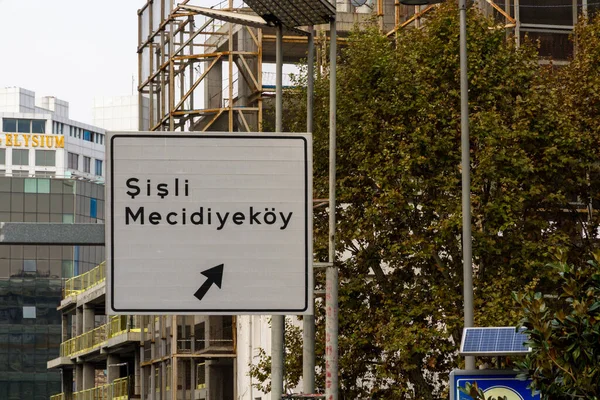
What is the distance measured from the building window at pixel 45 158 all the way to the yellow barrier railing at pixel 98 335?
91754 millimetres

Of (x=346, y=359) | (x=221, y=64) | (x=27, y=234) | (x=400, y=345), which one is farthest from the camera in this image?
(x=221, y=64)

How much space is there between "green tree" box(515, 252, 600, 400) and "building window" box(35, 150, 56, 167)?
174 meters

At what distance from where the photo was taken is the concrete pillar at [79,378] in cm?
8719

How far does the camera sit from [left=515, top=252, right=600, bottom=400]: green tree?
32.9 ft

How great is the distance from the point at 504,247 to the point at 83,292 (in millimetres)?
57392

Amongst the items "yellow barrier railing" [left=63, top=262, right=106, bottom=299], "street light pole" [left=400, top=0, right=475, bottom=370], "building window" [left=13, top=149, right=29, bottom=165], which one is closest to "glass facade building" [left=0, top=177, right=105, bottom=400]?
"building window" [left=13, top=149, right=29, bottom=165]

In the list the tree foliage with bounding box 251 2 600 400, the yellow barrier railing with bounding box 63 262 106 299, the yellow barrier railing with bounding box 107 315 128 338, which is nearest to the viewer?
the tree foliage with bounding box 251 2 600 400

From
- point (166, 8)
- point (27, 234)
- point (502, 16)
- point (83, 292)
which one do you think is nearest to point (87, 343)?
point (83, 292)

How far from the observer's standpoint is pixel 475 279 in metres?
30.5

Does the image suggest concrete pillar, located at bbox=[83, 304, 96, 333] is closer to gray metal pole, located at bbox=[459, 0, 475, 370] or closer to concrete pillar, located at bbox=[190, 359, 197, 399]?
concrete pillar, located at bbox=[190, 359, 197, 399]

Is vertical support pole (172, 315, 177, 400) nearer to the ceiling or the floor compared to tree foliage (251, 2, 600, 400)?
nearer to the floor

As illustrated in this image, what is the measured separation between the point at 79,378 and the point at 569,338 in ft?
262

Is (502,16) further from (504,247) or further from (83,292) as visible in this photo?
(83,292)

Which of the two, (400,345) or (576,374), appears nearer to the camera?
(576,374)
